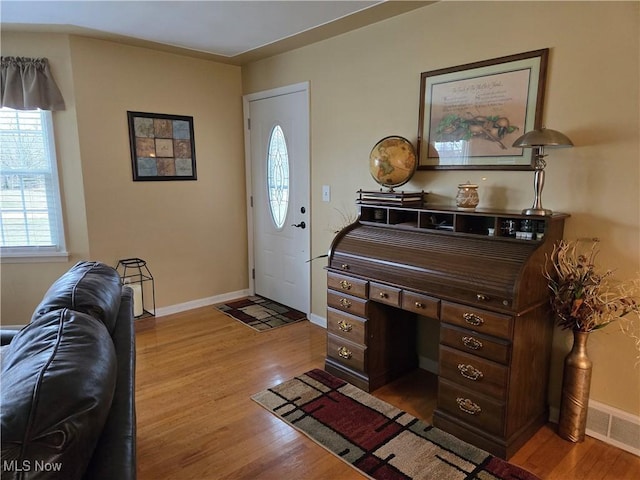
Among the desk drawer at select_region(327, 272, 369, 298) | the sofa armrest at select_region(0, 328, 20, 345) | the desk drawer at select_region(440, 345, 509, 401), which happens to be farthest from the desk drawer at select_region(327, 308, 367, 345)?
the sofa armrest at select_region(0, 328, 20, 345)

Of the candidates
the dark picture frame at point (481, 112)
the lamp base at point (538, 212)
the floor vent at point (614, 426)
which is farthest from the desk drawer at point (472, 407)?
the dark picture frame at point (481, 112)

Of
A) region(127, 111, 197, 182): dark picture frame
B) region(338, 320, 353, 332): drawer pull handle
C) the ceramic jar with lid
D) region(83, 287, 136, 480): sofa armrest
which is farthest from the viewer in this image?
region(127, 111, 197, 182): dark picture frame

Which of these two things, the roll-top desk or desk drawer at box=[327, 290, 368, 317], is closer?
the roll-top desk

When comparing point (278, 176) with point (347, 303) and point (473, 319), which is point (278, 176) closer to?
point (347, 303)

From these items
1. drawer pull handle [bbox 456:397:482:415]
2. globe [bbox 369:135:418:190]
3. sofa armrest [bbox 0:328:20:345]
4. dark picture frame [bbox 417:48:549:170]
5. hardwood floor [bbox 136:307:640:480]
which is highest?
dark picture frame [bbox 417:48:549:170]

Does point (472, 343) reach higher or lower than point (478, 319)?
lower

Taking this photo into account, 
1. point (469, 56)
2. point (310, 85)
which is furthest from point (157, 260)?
point (469, 56)

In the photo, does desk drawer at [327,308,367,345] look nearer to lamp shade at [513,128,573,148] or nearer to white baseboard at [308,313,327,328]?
white baseboard at [308,313,327,328]

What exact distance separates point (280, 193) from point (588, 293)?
271cm

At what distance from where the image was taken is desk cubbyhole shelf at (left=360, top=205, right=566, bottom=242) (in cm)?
207

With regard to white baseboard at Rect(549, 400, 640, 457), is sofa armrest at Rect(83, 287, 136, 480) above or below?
above

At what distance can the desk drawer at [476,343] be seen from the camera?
77.0 inches

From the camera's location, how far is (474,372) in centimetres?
207

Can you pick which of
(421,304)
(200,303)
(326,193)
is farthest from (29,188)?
(421,304)
